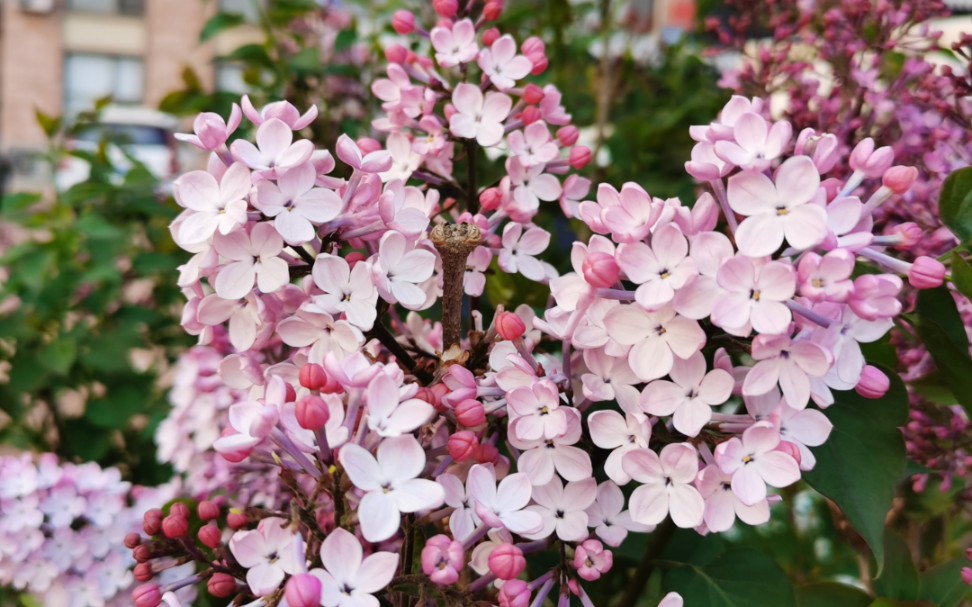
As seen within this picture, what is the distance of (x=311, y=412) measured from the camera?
0.36 m

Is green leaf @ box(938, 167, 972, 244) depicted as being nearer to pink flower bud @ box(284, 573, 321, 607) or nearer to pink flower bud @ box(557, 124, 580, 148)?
pink flower bud @ box(557, 124, 580, 148)

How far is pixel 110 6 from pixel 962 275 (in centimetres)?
1051

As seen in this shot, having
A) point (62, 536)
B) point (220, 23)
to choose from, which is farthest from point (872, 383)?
point (220, 23)

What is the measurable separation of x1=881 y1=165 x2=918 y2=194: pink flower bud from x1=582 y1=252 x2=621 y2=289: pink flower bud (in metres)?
0.13

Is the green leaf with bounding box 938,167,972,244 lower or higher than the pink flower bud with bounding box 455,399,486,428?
higher

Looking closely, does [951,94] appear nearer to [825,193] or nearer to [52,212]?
[825,193]

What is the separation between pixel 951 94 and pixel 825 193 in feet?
1.12

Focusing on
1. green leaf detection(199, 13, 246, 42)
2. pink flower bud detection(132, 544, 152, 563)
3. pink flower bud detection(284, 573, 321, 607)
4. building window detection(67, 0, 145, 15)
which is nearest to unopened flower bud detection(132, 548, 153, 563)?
pink flower bud detection(132, 544, 152, 563)

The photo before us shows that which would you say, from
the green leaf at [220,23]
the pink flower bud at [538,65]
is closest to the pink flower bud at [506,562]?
the pink flower bud at [538,65]

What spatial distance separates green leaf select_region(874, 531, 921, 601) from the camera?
606 mm

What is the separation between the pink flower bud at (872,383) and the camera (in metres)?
0.40

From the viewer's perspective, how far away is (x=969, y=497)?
65 centimetres

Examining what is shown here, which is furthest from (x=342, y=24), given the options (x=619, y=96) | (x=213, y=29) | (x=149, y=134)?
(x=149, y=134)

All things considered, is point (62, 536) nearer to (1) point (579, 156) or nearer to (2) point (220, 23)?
(1) point (579, 156)
